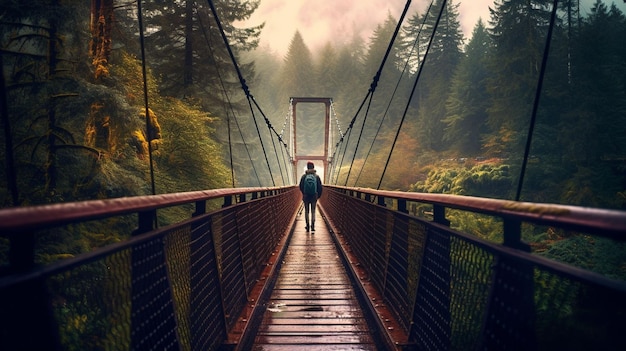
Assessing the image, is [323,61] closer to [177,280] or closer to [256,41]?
[256,41]

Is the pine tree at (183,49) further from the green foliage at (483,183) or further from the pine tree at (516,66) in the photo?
the pine tree at (516,66)

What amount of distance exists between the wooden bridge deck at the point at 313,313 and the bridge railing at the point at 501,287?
40 cm

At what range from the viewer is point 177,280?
63.6 inches

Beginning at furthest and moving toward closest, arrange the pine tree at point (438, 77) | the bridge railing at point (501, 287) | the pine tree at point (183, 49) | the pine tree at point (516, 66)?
1. the pine tree at point (438, 77)
2. the pine tree at point (516, 66)
3. the pine tree at point (183, 49)
4. the bridge railing at point (501, 287)

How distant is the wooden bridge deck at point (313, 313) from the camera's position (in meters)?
2.44

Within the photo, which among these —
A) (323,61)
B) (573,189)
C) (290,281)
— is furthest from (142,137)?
(323,61)

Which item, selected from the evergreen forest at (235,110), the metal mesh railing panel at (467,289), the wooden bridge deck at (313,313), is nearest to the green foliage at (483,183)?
the evergreen forest at (235,110)

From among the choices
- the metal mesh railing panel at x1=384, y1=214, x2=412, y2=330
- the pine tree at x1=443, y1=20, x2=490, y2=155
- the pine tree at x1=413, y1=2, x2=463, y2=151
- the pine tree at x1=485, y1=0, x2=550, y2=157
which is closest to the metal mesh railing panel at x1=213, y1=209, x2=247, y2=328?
the metal mesh railing panel at x1=384, y1=214, x2=412, y2=330

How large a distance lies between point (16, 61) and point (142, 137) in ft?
8.86

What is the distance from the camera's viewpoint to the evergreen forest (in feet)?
15.9

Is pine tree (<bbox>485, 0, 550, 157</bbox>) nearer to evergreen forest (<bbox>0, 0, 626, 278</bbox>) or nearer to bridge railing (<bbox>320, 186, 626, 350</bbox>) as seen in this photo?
evergreen forest (<bbox>0, 0, 626, 278</bbox>)

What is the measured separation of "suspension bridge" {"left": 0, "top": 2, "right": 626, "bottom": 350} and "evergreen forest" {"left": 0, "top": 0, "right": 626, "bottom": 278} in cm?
116

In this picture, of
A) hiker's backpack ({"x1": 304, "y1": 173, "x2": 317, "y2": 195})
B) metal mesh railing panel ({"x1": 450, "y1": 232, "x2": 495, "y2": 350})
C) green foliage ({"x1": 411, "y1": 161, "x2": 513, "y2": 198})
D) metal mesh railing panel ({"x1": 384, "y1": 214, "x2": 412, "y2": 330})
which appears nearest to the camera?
metal mesh railing panel ({"x1": 450, "y1": 232, "x2": 495, "y2": 350})

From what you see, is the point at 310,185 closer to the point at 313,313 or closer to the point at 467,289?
the point at 313,313
